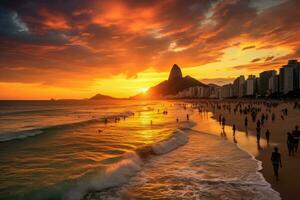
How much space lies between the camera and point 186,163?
15.8 meters

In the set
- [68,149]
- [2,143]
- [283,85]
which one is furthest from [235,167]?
[283,85]

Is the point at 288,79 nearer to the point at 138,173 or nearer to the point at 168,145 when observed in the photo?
the point at 168,145

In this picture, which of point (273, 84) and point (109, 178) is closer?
point (109, 178)

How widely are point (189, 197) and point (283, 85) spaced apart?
18565 cm

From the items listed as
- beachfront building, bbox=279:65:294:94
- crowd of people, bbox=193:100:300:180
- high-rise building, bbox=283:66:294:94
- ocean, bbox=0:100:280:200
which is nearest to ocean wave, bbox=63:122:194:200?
ocean, bbox=0:100:280:200

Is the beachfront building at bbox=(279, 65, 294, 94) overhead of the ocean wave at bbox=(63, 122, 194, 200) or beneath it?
overhead

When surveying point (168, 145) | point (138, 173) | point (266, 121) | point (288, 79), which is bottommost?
point (138, 173)

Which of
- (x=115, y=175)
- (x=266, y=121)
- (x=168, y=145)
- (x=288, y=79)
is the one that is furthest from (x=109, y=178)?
(x=288, y=79)

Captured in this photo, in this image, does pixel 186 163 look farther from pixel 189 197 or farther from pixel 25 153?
pixel 25 153

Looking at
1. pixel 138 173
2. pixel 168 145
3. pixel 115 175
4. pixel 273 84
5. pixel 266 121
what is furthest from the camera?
pixel 273 84

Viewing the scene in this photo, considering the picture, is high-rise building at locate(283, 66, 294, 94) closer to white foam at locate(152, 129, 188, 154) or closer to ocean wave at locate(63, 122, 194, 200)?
white foam at locate(152, 129, 188, 154)

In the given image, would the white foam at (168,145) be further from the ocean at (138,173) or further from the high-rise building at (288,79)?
the high-rise building at (288,79)

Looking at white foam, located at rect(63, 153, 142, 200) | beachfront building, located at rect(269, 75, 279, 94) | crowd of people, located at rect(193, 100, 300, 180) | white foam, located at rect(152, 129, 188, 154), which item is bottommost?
white foam, located at rect(63, 153, 142, 200)

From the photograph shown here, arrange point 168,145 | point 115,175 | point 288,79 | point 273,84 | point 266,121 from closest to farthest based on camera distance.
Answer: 1. point 115,175
2. point 168,145
3. point 266,121
4. point 288,79
5. point 273,84
